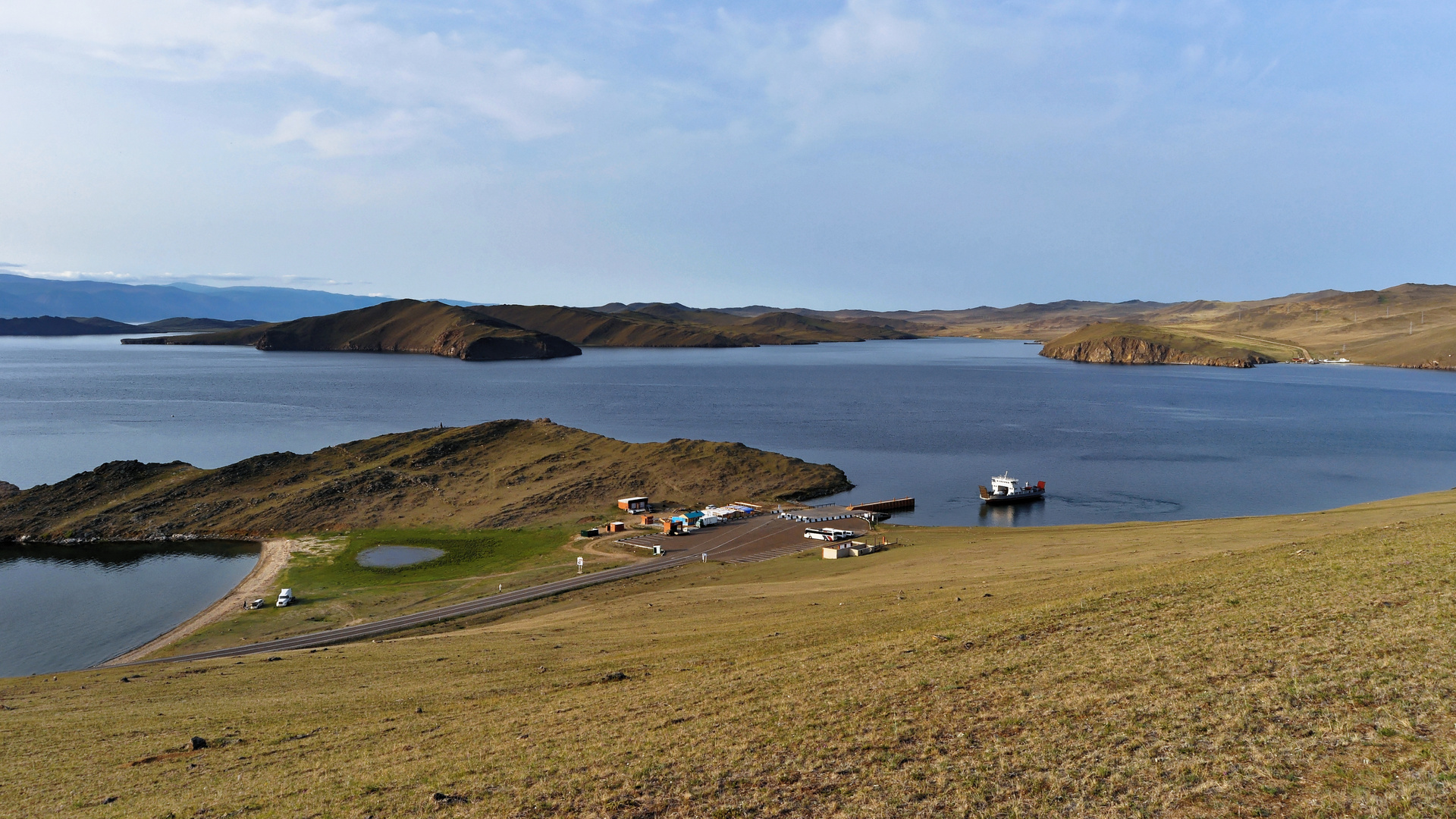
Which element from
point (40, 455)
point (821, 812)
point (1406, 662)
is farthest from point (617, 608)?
point (40, 455)

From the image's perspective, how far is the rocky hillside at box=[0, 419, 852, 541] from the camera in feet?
220

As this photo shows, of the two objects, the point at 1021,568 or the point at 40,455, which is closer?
the point at 1021,568

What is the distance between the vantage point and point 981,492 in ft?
247

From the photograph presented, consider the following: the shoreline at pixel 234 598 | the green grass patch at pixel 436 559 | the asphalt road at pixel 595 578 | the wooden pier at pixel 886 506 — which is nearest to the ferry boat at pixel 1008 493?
the wooden pier at pixel 886 506

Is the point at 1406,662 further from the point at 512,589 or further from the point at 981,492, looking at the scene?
the point at 981,492

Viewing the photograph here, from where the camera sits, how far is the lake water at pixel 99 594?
139 feet

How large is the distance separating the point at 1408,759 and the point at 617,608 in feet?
95.9

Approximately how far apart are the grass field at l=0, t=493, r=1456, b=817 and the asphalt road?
785 cm

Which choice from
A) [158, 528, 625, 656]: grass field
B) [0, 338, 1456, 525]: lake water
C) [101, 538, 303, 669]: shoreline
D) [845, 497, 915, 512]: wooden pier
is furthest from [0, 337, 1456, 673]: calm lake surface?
[158, 528, 625, 656]: grass field

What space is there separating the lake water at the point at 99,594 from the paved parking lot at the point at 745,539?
29163 millimetres

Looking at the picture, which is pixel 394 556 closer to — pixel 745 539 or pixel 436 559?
pixel 436 559

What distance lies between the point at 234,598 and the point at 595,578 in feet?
75.4

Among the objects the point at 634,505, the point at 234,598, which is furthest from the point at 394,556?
the point at 634,505

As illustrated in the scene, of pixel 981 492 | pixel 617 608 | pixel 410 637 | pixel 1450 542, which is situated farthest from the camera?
pixel 981 492
